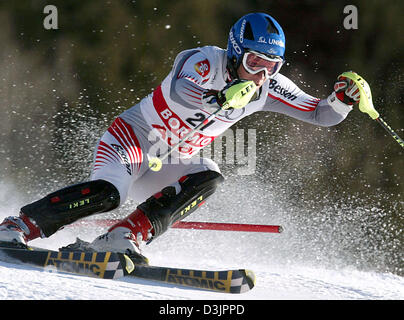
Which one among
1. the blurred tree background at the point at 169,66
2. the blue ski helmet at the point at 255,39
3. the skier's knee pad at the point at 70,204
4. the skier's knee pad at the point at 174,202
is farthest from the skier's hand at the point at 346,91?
the blurred tree background at the point at 169,66

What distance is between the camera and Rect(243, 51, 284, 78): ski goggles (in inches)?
120

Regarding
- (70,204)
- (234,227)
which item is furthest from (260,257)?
(70,204)

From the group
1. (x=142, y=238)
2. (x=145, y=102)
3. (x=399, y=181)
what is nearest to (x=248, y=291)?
(x=142, y=238)

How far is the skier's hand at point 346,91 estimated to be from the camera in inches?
130

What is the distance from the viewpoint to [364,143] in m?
6.33

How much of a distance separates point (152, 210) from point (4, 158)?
3.91 metres

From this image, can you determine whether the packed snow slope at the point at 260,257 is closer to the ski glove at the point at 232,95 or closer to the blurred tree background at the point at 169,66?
the blurred tree background at the point at 169,66

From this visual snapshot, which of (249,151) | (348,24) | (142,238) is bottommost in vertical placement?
(142,238)

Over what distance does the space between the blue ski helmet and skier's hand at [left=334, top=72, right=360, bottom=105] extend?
1.53ft

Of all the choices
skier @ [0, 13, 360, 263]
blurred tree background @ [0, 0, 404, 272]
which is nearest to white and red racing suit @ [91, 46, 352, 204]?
skier @ [0, 13, 360, 263]

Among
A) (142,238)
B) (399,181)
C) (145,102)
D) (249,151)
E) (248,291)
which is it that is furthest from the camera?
(249,151)

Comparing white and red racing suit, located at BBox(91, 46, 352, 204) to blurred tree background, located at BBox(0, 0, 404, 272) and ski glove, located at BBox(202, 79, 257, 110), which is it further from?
blurred tree background, located at BBox(0, 0, 404, 272)

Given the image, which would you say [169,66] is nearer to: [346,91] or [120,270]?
[346,91]

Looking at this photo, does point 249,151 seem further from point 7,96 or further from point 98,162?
point 98,162
